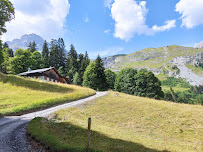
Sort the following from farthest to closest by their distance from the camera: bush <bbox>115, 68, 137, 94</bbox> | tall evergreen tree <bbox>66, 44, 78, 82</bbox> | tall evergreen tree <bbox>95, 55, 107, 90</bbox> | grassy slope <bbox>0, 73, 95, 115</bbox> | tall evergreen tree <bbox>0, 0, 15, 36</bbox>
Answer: tall evergreen tree <bbox>66, 44, 78, 82</bbox>, bush <bbox>115, 68, 137, 94</bbox>, tall evergreen tree <bbox>95, 55, 107, 90</bbox>, tall evergreen tree <bbox>0, 0, 15, 36</bbox>, grassy slope <bbox>0, 73, 95, 115</bbox>

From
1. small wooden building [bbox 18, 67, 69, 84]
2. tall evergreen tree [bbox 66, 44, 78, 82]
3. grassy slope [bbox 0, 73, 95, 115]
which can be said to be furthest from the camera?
tall evergreen tree [bbox 66, 44, 78, 82]

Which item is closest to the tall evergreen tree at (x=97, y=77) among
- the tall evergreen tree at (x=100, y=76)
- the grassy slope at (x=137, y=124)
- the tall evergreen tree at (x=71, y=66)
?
the tall evergreen tree at (x=100, y=76)

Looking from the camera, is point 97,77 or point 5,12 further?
point 97,77

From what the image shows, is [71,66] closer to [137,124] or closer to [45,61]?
[45,61]

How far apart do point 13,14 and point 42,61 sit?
50774mm

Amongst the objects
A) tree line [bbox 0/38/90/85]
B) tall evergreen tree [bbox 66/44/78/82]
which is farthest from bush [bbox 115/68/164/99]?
tall evergreen tree [bbox 66/44/78/82]

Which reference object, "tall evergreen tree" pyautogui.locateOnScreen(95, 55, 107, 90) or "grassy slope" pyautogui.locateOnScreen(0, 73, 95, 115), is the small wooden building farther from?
"tall evergreen tree" pyautogui.locateOnScreen(95, 55, 107, 90)

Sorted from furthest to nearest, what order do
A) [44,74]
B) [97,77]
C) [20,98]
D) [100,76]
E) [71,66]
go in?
[71,66] < [100,76] < [97,77] < [44,74] < [20,98]

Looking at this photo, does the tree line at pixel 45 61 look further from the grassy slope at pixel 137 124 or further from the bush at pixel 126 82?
the grassy slope at pixel 137 124

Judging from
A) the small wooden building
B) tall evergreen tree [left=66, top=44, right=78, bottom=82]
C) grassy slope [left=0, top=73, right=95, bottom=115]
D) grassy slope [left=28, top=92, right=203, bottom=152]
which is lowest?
grassy slope [left=28, top=92, right=203, bottom=152]

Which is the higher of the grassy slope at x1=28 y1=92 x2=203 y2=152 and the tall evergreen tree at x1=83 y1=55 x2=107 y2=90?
the tall evergreen tree at x1=83 y1=55 x2=107 y2=90

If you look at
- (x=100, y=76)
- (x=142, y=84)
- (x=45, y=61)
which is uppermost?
(x=45, y=61)

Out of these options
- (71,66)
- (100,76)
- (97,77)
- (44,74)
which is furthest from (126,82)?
(71,66)

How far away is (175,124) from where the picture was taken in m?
15.2
